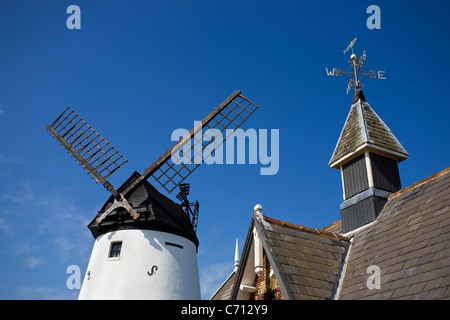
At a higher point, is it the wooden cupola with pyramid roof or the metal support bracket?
the metal support bracket

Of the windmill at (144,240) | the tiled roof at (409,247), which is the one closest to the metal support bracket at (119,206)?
the windmill at (144,240)

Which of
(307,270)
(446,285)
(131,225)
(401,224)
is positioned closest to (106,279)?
(131,225)

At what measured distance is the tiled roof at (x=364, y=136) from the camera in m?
11.3

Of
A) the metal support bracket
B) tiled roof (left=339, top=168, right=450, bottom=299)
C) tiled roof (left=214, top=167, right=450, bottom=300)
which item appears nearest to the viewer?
tiled roof (left=339, top=168, right=450, bottom=299)

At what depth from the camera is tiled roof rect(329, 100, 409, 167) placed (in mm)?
11266

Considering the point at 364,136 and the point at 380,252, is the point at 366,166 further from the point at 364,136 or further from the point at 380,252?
the point at 380,252

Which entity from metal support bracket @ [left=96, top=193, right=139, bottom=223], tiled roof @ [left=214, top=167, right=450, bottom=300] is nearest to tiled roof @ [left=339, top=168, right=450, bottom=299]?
tiled roof @ [left=214, top=167, right=450, bottom=300]

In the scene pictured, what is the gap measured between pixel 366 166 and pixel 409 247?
3838mm

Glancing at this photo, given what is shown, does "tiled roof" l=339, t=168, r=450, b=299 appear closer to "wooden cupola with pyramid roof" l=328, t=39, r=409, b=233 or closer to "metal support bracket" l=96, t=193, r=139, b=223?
"wooden cupola with pyramid roof" l=328, t=39, r=409, b=233

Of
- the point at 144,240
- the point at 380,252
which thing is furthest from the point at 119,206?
the point at 380,252

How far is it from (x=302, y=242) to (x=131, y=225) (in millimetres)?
10291

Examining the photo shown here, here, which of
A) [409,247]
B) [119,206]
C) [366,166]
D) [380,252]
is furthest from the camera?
[119,206]

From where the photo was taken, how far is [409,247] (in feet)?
25.0
